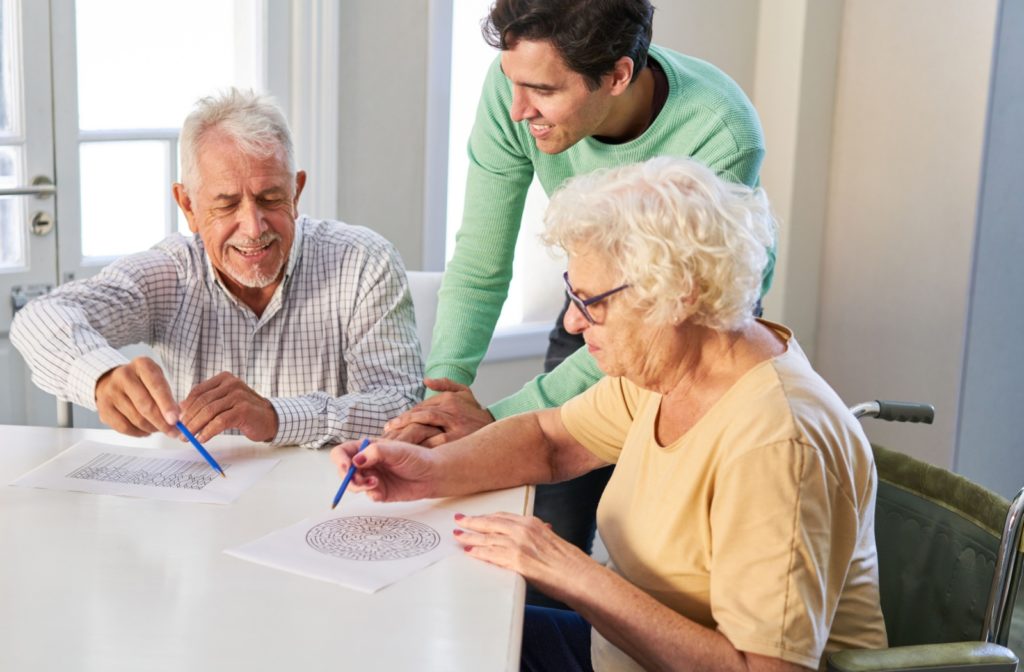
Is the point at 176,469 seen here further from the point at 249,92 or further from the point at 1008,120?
the point at 1008,120

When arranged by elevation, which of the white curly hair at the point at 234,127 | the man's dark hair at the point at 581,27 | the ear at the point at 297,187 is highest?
the man's dark hair at the point at 581,27

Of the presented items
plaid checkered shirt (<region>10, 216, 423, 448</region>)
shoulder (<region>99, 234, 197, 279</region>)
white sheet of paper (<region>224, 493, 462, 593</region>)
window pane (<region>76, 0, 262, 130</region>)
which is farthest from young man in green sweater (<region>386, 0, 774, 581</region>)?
window pane (<region>76, 0, 262, 130</region>)

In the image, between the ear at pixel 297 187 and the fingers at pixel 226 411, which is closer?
the fingers at pixel 226 411

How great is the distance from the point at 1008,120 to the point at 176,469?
2.79 meters

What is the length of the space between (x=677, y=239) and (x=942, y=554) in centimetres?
66

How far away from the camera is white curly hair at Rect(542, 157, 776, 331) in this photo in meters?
1.43

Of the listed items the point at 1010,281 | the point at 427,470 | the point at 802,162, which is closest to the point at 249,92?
the point at 427,470

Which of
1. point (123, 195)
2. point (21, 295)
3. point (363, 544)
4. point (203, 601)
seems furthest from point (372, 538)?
point (123, 195)

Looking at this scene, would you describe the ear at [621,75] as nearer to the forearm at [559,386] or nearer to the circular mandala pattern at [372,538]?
the forearm at [559,386]

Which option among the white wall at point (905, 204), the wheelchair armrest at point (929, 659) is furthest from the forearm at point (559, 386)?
the white wall at point (905, 204)

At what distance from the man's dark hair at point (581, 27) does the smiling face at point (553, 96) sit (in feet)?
0.05

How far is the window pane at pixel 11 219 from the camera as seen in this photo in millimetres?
2771

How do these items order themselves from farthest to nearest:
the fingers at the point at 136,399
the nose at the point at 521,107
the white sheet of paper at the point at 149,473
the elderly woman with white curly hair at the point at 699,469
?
1. the nose at the point at 521,107
2. the fingers at the point at 136,399
3. the white sheet of paper at the point at 149,473
4. the elderly woman with white curly hair at the point at 699,469

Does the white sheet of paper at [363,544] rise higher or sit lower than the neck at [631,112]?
lower
